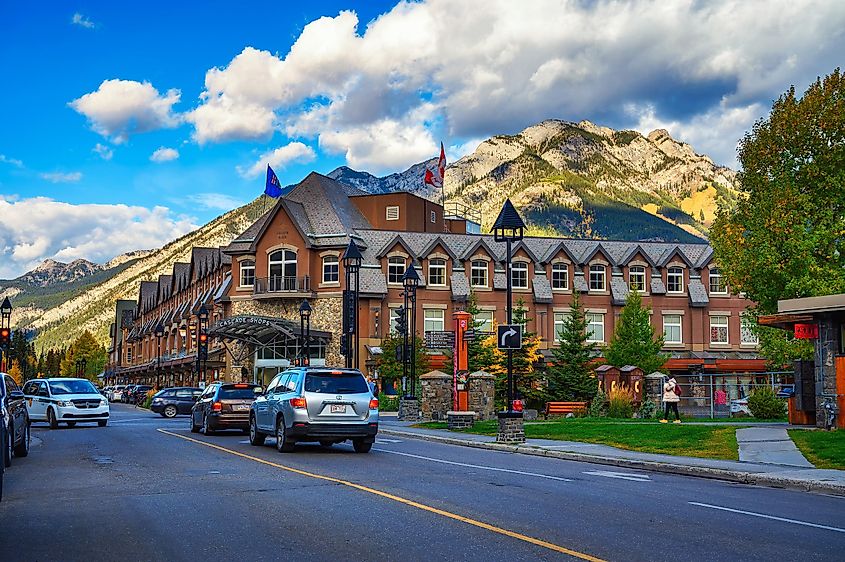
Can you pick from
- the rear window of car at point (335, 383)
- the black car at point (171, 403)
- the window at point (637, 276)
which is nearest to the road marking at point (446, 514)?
the rear window of car at point (335, 383)

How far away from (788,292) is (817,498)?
23617 mm

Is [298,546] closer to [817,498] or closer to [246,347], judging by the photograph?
[817,498]

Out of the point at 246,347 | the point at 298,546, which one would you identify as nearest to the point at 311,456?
the point at 298,546

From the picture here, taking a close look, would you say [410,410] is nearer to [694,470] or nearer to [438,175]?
[694,470]

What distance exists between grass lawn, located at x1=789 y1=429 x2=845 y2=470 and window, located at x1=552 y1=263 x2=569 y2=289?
46.1 m

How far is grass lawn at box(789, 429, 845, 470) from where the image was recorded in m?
18.2

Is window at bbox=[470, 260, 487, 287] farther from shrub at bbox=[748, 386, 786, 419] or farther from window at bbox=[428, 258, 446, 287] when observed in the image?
shrub at bbox=[748, 386, 786, 419]

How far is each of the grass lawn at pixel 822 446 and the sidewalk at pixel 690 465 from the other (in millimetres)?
362

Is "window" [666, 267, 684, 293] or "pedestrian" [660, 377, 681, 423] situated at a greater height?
"window" [666, 267, 684, 293]

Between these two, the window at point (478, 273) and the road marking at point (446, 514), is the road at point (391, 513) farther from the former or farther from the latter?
the window at point (478, 273)

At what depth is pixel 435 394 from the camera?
38469mm

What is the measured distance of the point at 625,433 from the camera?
25.8 metres

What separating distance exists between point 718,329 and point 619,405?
119 ft

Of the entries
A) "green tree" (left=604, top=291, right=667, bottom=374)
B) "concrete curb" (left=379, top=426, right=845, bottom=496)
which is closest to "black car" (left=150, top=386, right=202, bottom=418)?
"green tree" (left=604, top=291, right=667, bottom=374)
